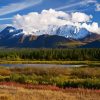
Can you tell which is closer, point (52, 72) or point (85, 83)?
point (85, 83)

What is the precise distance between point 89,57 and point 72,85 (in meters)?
162

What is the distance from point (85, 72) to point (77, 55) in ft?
463

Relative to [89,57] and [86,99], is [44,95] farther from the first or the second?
[89,57]

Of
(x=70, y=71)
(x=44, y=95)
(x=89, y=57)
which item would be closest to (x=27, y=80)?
(x=44, y=95)

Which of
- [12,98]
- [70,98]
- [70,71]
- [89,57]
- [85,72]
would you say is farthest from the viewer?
[89,57]

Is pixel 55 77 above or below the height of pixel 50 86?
below

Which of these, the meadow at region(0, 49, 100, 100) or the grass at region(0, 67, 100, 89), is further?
the grass at region(0, 67, 100, 89)

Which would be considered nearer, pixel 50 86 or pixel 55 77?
pixel 50 86

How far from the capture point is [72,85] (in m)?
35.4

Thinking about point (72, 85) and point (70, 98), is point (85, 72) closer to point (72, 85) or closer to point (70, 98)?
point (72, 85)

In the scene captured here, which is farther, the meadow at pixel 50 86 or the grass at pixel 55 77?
the grass at pixel 55 77

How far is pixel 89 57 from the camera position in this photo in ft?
645

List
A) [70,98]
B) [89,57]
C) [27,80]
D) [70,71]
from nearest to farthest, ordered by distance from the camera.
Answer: [70,98]
[27,80]
[70,71]
[89,57]

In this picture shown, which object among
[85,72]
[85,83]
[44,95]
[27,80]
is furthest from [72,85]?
[85,72]
